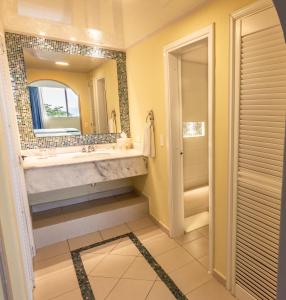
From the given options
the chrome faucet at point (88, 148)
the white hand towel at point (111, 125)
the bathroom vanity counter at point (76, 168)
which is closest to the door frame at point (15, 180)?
the bathroom vanity counter at point (76, 168)

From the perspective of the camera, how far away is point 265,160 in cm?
138

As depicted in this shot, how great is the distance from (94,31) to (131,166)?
62.8 inches

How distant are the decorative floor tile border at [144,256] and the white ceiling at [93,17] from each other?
2.33m

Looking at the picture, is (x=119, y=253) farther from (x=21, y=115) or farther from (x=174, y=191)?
(x=21, y=115)

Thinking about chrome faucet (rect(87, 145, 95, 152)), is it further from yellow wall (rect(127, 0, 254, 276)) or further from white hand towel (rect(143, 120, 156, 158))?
white hand towel (rect(143, 120, 156, 158))

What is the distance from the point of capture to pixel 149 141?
102 inches

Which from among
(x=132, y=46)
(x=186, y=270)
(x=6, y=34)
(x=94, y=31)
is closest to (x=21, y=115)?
(x=6, y=34)

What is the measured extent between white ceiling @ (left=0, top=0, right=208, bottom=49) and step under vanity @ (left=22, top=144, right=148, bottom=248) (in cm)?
137

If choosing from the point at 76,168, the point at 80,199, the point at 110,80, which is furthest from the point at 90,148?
the point at 110,80

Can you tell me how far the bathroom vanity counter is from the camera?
221cm

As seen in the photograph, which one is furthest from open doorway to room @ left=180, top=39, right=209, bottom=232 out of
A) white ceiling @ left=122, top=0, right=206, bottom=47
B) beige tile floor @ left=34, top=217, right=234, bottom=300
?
white ceiling @ left=122, top=0, right=206, bottom=47

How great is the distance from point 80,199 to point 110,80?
1.74m

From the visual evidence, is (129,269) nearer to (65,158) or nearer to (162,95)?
(65,158)

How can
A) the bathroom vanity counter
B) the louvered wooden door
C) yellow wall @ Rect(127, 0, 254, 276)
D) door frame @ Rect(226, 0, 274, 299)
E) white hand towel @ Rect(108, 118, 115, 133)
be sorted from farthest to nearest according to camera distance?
white hand towel @ Rect(108, 118, 115, 133)
the bathroom vanity counter
yellow wall @ Rect(127, 0, 254, 276)
door frame @ Rect(226, 0, 274, 299)
the louvered wooden door
